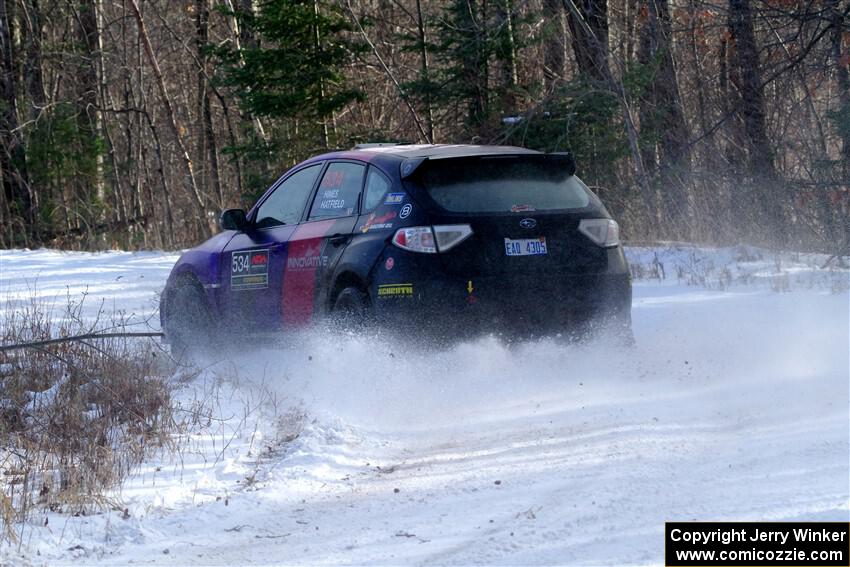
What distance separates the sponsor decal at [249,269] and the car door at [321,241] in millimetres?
380

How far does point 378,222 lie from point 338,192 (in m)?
0.91

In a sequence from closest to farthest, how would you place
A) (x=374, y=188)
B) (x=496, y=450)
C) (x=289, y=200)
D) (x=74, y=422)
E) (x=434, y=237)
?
1. (x=496, y=450)
2. (x=74, y=422)
3. (x=434, y=237)
4. (x=374, y=188)
5. (x=289, y=200)

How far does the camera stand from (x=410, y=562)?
13.9ft

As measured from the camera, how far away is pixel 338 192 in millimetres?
8234

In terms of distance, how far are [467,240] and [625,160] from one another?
14.2 metres

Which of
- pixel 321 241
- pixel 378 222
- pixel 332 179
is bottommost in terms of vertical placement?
pixel 321 241

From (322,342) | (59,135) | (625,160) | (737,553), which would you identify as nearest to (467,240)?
(322,342)

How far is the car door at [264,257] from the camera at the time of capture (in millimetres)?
8648

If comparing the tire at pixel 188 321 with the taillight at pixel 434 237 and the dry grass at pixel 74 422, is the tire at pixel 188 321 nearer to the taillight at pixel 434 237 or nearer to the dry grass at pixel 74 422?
the dry grass at pixel 74 422

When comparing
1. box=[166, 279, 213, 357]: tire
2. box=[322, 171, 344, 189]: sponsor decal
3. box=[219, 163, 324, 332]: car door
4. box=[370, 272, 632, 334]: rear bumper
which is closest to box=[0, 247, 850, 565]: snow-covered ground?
box=[370, 272, 632, 334]: rear bumper

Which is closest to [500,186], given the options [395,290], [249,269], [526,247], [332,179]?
[526,247]

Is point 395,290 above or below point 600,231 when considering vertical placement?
below

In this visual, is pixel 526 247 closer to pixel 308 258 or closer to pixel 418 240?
pixel 418 240

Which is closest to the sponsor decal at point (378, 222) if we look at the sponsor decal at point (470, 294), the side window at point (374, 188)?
the side window at point (374, 188)
